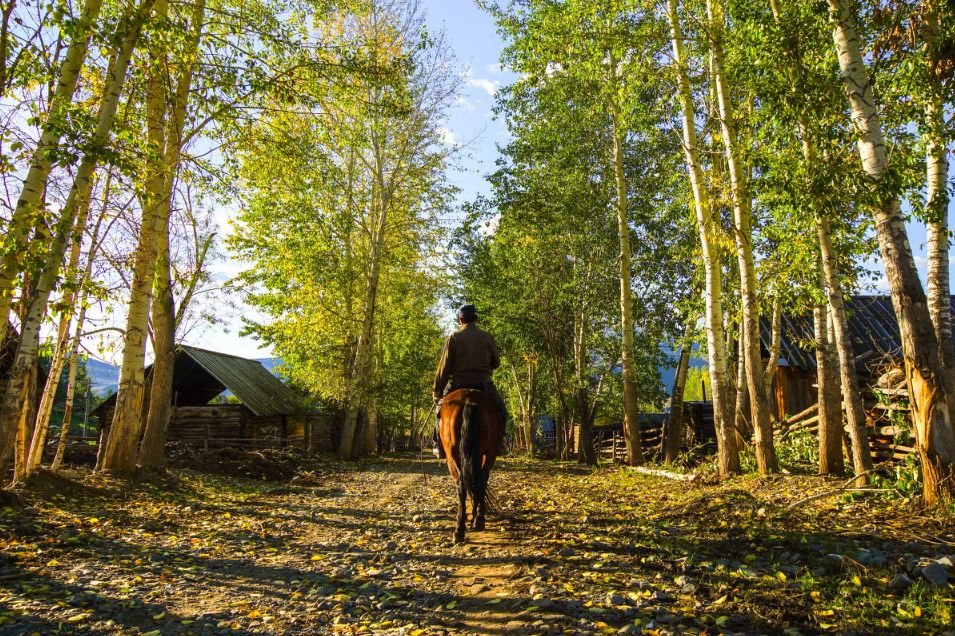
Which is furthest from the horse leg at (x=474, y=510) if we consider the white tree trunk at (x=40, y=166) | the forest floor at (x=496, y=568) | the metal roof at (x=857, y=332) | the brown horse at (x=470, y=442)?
the metal roof at (x=857, y=332)

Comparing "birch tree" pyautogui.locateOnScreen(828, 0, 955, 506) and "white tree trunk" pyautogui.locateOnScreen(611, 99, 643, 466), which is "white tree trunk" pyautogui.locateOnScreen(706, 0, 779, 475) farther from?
"white tree trunk" pyautogui.locateOnScreen(611, 99, 643, 466)

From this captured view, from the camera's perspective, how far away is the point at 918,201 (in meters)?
7.95

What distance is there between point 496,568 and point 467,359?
9.17ft

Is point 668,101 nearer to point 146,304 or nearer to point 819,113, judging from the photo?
point 819,113

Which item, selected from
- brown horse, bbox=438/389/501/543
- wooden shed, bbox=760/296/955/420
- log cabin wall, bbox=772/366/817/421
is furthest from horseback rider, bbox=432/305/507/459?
log cabin wall, bbox=772/366/817/421

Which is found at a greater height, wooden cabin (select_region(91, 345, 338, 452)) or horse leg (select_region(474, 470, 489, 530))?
wooden cabin (select_region(91, 345, 338, 452))

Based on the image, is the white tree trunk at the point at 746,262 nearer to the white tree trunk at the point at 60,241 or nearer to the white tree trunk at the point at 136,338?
the white tree trunk at the point at 60,241

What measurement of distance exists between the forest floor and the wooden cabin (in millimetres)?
17174

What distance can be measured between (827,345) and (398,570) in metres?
7.67

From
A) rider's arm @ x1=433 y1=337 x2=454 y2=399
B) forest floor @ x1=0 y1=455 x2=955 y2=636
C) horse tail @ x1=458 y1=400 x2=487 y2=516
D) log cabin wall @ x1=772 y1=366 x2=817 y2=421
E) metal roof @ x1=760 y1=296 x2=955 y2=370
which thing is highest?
metal roof @ x1=760 y1=296 x2=955 y2=370

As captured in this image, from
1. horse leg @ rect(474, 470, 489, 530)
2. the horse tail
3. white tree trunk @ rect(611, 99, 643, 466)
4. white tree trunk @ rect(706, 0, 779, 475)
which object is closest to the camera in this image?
the horse tail

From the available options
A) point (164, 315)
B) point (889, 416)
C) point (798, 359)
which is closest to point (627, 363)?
point (889, 416)

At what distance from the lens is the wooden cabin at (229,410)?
1016 inches

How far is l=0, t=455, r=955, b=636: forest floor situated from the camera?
13.2ft
